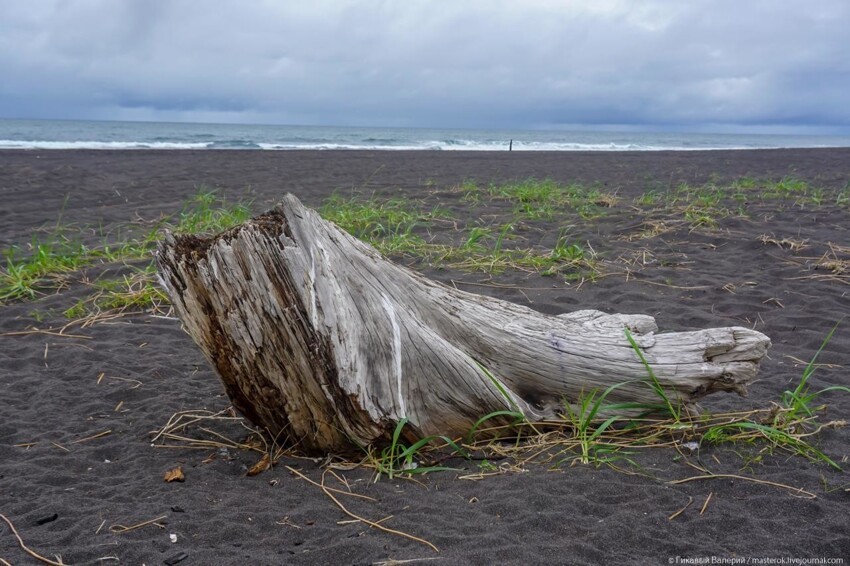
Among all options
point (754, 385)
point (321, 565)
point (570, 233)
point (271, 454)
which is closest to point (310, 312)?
point (271, 454)

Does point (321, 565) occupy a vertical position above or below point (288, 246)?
below

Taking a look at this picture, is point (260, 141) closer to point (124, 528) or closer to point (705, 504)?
point (124, 528)

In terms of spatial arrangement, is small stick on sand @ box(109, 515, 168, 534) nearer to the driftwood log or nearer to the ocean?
the driftwood log

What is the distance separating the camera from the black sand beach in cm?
203

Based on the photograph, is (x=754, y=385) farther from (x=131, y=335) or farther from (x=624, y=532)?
(x=131, y=335)

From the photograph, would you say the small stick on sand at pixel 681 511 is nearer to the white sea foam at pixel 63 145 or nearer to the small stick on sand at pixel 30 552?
the small stick on sand at pixel 30 552

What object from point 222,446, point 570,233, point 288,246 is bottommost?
point 222,446

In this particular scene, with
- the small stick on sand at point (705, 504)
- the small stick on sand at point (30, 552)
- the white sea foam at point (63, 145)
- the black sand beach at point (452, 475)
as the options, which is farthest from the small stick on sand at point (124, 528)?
the white sea foam at point (63, 145)

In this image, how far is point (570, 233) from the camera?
7156 millimetres

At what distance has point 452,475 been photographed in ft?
8.24

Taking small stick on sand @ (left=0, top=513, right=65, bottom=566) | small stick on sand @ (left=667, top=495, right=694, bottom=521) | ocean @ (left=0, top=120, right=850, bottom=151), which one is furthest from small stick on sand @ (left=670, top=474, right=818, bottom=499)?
ocean @ (left=0, top=120, right=850, bottom=151)

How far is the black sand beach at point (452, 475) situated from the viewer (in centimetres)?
203

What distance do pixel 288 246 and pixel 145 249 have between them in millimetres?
4218

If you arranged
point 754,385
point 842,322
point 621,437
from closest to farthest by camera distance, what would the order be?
point 621,437 → point 754,385 → point 842,322
